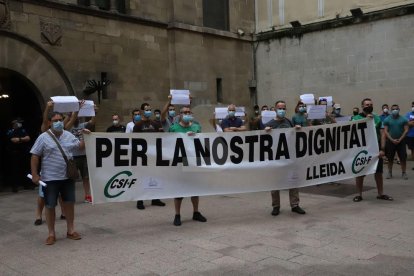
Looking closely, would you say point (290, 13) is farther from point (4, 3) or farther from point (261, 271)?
point (261, 271)

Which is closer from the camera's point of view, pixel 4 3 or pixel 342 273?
pixel 342 273

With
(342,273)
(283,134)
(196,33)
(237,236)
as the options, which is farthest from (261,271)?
(196,33)

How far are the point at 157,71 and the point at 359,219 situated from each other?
9446 mm

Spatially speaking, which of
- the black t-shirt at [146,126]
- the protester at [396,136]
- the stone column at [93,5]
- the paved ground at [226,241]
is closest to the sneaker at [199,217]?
the paved ground at [226,241]

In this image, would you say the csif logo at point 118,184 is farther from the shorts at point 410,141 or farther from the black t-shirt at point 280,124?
the shorts at point 410,141

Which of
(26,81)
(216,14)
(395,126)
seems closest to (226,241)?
(395,126)

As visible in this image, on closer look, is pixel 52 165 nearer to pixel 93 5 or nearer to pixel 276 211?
pixel 276 211

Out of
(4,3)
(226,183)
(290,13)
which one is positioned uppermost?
(290,13)

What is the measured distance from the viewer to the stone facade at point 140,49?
1165 cm

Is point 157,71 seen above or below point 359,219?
above

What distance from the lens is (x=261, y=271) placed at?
4789 millimetres

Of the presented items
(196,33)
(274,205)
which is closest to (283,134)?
(274,205)

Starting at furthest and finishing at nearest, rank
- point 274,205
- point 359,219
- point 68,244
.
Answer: point 274,205 → point 359,219 → point 68,244

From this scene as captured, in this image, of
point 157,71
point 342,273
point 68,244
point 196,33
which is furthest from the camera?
point 196,33
